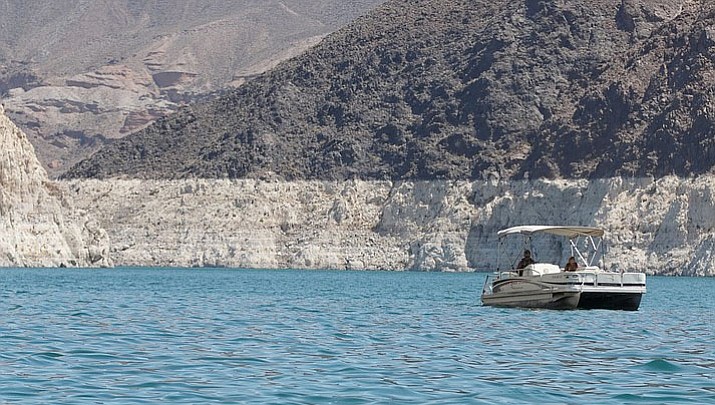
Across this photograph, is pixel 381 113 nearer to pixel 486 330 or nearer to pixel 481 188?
pixel 481 188

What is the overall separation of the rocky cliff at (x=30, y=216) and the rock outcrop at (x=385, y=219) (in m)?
25.7

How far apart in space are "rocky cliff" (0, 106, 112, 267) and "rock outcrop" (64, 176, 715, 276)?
2565cm

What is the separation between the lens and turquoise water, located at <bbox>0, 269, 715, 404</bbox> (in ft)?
80.5

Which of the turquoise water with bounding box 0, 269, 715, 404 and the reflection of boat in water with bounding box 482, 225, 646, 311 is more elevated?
the reflection of boat in water with bounding box 482, 225, 646, 311

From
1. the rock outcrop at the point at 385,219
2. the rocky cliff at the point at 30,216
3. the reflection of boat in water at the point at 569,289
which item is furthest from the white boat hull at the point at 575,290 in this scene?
the rock outcrop at the point at 385,219

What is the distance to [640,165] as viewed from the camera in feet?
416

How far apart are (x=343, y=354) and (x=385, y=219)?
110 m

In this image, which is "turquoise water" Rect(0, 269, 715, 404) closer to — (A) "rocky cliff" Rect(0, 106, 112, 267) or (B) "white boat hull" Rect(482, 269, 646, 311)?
(B) "white boat hull" Rect(482, 269, 646, 311)

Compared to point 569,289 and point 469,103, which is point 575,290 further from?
point 469,103

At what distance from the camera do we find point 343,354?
1215 inches

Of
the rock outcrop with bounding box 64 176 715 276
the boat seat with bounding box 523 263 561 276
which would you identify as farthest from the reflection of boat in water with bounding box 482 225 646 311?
the rock outcrop with bounding box 64 176 715 276

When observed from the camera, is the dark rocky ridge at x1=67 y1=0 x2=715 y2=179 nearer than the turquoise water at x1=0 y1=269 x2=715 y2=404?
No

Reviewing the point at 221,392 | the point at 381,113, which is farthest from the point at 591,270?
the point at 381,113

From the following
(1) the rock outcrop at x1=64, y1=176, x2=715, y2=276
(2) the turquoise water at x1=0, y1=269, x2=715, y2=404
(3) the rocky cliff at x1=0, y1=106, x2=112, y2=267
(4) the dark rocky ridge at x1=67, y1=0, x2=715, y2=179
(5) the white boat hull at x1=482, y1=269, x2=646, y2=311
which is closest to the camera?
(2) the turquoise water at x1=0, y1=269, x2=715, y2=404
